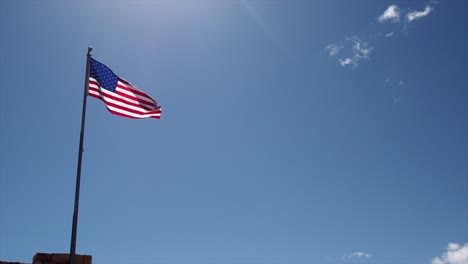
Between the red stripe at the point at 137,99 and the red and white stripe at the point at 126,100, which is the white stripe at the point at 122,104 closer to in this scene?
the red and white stripe at the point at 126,100

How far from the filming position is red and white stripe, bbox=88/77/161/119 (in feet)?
55.7

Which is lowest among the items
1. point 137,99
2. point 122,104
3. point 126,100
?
point 122,104

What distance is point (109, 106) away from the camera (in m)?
17.1

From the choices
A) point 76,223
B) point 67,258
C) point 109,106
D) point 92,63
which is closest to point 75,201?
point 76,223

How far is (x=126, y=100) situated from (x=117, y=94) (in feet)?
1.10

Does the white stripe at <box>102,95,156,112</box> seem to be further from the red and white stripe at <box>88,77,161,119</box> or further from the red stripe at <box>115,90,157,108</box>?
the red stripe at <box>115,90,157,108</box>

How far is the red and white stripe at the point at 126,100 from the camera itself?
55.7ft

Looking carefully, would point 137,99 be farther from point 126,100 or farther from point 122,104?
point 122,104

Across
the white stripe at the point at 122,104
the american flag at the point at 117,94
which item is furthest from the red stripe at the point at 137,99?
the white stripe at the point at 122,104

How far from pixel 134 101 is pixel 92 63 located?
1.76m

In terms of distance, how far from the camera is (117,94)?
57.3 ft

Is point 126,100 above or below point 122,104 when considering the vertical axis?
above

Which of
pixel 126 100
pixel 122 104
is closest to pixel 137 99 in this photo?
pixel 126 100

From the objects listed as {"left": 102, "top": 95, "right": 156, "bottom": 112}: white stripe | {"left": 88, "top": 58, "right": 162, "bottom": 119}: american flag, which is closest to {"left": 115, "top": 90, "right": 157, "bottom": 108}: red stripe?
{"left": 88, "top": 58, "right": 162, "bottom": 119}: american flag
